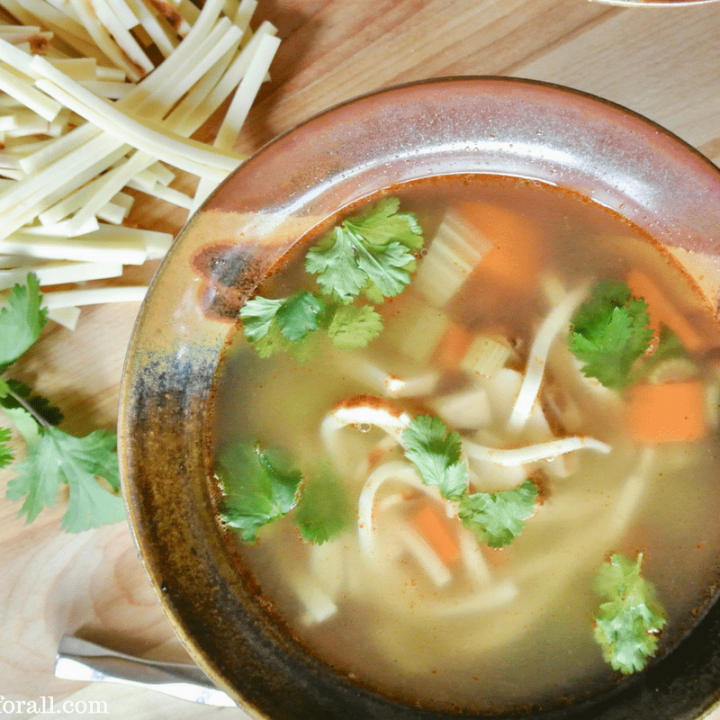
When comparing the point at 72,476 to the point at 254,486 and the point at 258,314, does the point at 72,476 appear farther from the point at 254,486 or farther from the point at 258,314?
the point at 258,314

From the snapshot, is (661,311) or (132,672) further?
(132,672)

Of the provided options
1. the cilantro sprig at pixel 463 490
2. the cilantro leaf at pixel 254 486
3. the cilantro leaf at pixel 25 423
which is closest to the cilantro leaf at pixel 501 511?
the cilantro sprig at pixel 463 490

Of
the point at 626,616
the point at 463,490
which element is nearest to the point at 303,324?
the point at 463,490

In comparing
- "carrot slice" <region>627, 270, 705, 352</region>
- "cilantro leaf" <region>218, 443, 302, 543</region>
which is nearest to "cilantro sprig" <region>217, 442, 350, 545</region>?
"cilantro leaf" <region>218, 443, 302, 543</region>

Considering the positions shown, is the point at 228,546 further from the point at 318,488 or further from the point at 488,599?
the point at 488,599

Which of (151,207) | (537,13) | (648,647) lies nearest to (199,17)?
(151,207)
